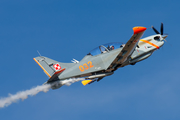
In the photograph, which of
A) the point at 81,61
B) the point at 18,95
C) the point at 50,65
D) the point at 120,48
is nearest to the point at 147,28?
the point at 120,48

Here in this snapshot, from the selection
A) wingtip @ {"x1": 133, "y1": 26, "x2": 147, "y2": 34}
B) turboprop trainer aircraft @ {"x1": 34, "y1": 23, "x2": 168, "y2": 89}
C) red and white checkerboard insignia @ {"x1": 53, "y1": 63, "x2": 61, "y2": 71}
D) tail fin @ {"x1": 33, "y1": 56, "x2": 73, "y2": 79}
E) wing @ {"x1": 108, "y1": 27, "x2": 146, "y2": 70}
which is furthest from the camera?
red and white checkerboard insignia @ {"x1": 53, "y1": 63, "x2": 61, "y2": 71}

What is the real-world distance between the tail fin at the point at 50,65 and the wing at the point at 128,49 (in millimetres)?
3619

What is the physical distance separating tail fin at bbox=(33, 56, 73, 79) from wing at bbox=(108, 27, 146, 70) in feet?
11.9

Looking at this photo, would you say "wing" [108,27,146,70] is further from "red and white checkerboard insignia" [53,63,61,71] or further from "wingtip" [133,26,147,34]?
"red and white checkerboard insignia" [53,63,61,71]

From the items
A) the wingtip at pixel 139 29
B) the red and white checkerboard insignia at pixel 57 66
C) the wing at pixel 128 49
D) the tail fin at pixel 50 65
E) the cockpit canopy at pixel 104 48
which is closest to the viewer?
the wingtip at pixel 139 29

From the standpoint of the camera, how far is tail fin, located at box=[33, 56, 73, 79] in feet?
74.9

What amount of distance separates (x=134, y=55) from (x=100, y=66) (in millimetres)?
3047

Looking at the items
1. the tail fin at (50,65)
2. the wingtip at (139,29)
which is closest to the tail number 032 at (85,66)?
the tail fin at (50,65)

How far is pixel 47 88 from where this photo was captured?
22094 millimetres

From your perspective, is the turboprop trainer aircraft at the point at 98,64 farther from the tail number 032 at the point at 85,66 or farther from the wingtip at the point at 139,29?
the wingtip at the point at 139,29

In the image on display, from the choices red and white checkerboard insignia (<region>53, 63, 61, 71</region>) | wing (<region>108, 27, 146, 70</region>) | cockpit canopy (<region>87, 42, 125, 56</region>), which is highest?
red and white checkerboard insignia (<region>53, 63, 61, 71</region>)

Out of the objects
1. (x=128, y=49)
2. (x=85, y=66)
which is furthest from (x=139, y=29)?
(x=85, y=66)

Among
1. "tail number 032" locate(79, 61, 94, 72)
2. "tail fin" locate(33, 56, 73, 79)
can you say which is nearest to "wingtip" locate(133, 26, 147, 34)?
"tail number 032" locate(79, 61, 94, 72)

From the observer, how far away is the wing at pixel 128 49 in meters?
19.3
